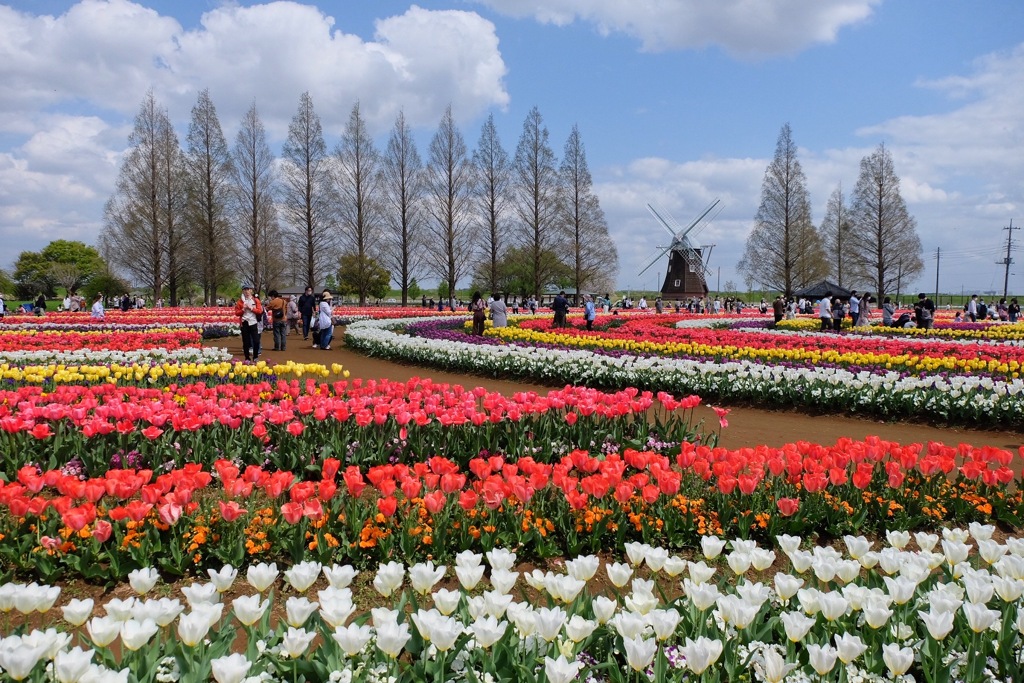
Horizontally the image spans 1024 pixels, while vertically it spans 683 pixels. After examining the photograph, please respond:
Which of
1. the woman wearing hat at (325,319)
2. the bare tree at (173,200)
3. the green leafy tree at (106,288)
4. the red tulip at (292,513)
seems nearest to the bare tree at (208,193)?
the bare tree at (173,200)

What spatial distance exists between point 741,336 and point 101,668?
1543 centimetres

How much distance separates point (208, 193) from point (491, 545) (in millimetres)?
44349

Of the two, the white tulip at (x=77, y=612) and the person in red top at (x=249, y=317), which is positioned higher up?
the person in red top at (x=249, y=317)

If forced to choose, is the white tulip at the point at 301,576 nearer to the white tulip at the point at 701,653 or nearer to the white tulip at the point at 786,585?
the white tulip at the point at 701,653

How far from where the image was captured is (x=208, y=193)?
4306 centimetres

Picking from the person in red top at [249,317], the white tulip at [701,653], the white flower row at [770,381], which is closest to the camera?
the white tulip at [701,653]

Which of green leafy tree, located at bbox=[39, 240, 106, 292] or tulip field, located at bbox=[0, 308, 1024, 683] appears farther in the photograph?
green leafy tree, located at bbox=[39, 240, 106, 292]

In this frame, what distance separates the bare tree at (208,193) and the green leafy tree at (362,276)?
8115mm

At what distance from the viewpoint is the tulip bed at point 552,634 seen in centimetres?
193

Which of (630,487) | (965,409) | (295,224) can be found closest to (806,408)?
(965,409)

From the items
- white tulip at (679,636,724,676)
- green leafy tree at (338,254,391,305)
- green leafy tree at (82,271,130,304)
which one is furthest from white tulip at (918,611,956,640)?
green leafy tree at (82,271,130,304)

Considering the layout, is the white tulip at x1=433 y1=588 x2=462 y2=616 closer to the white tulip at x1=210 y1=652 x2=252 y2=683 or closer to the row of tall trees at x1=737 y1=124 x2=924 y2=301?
the white tulip at x1=210 y1=652 x2=252 y2=683

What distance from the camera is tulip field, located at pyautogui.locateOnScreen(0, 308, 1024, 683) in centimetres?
208

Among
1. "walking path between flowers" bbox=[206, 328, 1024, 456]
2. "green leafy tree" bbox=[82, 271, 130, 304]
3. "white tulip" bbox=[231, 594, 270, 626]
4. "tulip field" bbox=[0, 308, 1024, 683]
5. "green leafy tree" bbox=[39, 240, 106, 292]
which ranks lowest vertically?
"walking path between flowers" bbox=[206, 328, 1024, 456]
